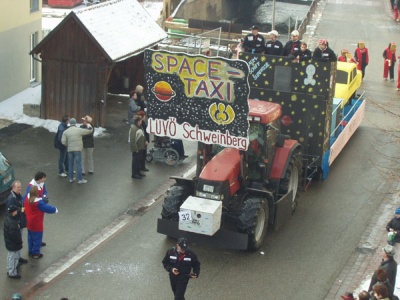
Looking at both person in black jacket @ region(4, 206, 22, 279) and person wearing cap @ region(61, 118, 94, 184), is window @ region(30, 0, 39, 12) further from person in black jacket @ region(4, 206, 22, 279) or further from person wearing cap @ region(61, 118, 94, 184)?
person in black jacket @ region(4, 206, 22, 279)

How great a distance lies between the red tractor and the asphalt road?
415 millimetres

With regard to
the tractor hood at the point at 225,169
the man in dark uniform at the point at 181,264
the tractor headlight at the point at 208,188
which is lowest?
the man in dark uniform at the point at 181,264

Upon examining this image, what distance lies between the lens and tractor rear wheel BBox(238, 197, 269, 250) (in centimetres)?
1571

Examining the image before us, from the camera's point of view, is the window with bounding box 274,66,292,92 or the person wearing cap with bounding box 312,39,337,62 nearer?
the window with bounding box 274,66,292,92

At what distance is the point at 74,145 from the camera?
1934 cm

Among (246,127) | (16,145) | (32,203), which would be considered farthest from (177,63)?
(16,145)

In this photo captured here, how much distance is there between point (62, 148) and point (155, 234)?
13.2 feet

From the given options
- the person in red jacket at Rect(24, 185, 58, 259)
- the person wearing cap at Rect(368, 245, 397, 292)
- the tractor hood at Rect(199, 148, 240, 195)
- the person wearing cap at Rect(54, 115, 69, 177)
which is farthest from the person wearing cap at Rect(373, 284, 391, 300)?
the person wearing cap at Rect(54, 115, 69, 177)

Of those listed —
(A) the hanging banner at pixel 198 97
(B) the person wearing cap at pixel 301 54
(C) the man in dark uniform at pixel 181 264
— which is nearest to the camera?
(C) the man in dark uniform at pixel 181 264

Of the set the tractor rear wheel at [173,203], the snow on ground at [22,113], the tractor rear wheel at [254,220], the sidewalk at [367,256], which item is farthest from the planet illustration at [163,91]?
the snow on ground at [22,113]

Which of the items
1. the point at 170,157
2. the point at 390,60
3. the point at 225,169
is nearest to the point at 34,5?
the point at 170,157

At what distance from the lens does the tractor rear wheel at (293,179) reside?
56.8 feet

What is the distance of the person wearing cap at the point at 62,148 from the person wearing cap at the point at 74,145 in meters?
0.23

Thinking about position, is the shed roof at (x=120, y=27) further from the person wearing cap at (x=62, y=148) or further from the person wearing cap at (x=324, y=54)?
the person wearing cap at (x=324, y=54)
